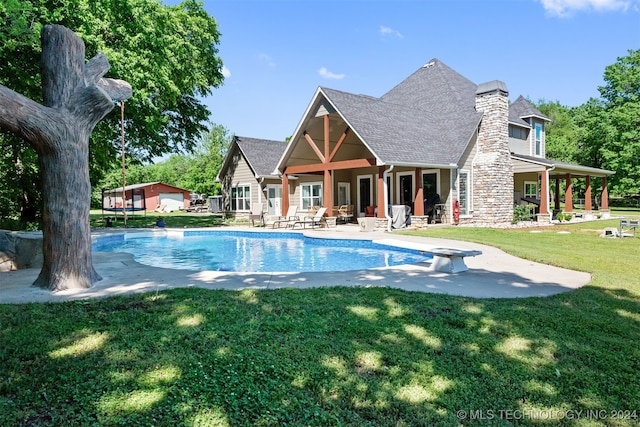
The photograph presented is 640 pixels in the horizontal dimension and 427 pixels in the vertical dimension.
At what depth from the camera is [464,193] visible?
18984 millimetres

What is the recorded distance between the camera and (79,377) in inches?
117

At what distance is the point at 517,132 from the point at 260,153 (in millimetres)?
16199

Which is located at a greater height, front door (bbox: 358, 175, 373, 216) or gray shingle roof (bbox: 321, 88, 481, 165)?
gray shingle roof (bbox: 321, 88, 481, 165)

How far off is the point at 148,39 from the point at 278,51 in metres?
7.97

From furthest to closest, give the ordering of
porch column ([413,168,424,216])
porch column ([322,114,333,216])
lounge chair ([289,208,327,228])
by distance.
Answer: lounge chair ([289,208,327,228]) → porch column ([322,114,333,216]) → porch column ([413,168,424,216])

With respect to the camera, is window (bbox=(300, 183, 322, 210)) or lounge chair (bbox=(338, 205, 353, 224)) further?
window (bbox=(300, 183, 322, 210))

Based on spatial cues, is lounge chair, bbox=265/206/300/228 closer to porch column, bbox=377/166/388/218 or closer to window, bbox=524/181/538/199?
porch column, bbox=377/166/388/218

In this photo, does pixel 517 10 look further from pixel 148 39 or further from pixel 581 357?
pixel 581 357

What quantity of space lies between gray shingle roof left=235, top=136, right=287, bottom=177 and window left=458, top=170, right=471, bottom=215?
1184 centimetres

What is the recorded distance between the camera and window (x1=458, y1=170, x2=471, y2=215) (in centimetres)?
1878

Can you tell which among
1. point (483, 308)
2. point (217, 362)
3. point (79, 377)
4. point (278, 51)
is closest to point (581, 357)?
point (483, 308)

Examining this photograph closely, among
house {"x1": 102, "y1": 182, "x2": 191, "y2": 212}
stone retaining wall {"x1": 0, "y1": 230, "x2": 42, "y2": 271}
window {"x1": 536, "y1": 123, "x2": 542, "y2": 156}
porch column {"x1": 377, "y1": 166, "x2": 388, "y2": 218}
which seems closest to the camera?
stone retaining wall {"x1": 0, "y1": 230, "x2": 42, "y2": 271}

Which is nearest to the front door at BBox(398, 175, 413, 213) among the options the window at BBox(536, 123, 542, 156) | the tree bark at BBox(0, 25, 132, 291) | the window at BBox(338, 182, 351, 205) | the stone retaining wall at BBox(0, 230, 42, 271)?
the window at BBox(338, 182, 351, 205)

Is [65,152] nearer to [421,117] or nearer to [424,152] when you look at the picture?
[424,152]
